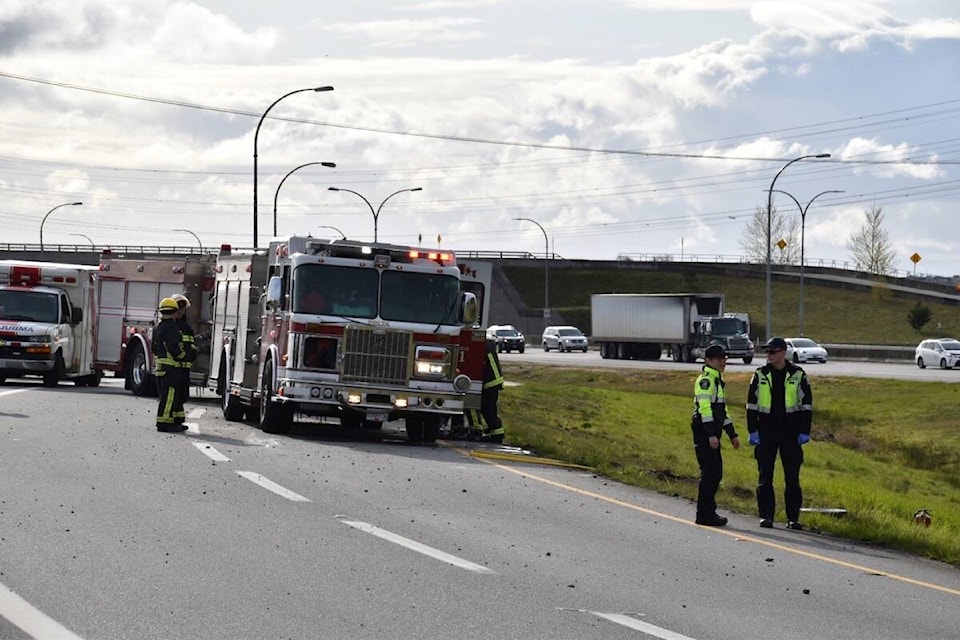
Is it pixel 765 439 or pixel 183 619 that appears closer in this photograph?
pixel 183 619

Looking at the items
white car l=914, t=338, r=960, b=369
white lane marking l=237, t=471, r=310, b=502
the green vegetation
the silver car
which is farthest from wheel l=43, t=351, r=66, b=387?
the green vegetation

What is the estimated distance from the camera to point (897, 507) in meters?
20.5

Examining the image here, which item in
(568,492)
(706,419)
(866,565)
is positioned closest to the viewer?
(866,565)

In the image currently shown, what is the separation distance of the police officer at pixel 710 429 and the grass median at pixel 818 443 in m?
1.30

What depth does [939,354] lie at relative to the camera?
65.9 metres

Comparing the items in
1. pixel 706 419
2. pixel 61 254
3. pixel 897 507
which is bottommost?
pixel 897 507

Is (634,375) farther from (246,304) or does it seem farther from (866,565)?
(866,565)

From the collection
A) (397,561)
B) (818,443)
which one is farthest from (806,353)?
(397,561)

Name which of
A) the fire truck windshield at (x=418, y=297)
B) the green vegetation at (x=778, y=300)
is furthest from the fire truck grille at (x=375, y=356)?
the green vegetation at (x=778, y=300)

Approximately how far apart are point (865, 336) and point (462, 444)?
91.3 meters

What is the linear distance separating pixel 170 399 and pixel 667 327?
56.2m

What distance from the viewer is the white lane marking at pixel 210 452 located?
17188 mm

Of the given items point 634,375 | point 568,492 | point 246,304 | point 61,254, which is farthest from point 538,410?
point 61,254

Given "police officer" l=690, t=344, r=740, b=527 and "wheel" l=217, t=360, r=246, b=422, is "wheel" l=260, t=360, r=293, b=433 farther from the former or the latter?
"police officer" l=690, t=344, r=740, b=527
